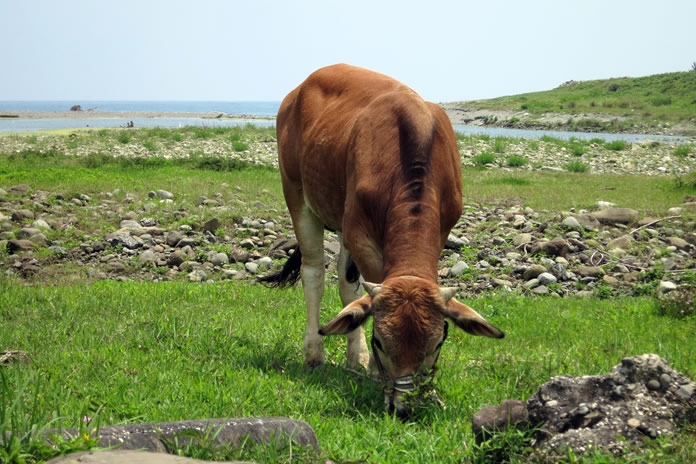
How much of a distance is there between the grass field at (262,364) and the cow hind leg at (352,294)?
209 mm

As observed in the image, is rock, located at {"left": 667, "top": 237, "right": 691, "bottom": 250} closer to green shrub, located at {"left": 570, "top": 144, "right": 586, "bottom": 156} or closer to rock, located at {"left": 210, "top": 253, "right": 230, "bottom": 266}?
rock, located at {"left": 210, "top": 253, "right": 230, "bottom": 266}

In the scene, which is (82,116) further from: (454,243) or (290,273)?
(290,273)

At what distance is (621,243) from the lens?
37.0 feet

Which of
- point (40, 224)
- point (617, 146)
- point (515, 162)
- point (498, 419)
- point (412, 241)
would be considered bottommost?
point (40, 224)

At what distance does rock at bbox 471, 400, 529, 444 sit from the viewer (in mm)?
3689

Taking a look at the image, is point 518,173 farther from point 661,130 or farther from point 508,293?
point 661,130

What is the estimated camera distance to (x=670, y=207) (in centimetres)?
1408

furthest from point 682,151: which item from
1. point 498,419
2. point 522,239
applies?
point 498,419

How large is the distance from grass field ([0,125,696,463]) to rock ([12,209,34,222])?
3.70m

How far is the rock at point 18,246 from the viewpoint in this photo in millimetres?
11234

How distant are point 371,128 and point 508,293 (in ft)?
14.2

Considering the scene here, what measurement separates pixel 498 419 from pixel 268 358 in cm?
278

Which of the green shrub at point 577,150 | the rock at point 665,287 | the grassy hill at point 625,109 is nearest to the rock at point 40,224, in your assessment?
the rock at point 665,287

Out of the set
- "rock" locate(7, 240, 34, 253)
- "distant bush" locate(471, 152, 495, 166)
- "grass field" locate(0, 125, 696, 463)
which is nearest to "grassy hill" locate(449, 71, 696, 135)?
"distant bush" locate(471, 152, 495, 166)
